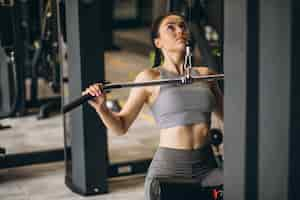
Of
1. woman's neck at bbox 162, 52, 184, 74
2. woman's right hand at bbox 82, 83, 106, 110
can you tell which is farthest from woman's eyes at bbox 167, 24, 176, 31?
woman's right hand at bbox 82, 83, 106, 110

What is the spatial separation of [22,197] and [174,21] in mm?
1561

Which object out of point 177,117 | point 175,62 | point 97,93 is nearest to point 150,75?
point 175,62

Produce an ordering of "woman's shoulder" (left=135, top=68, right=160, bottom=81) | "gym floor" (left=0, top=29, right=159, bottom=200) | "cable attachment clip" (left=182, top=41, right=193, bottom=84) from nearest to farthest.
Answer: "cable attachment clip" (left=182, top=41, right=193, bottom=84) < "woman's shoulder" (left=135, top=68, right=160, bottom=81) < "gym floor" (left=0, top=29, right=159, bottom=200)

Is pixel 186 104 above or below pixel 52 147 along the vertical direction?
above

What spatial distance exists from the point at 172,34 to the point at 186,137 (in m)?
0.50

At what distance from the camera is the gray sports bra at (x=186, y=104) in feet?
9.91

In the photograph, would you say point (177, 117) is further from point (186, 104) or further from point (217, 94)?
point (217, 94)

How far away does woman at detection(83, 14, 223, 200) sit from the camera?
9.74 feet

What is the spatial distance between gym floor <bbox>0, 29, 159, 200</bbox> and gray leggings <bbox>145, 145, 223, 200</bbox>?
1.03 m

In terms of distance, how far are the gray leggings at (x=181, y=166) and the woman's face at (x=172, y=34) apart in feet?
1.59

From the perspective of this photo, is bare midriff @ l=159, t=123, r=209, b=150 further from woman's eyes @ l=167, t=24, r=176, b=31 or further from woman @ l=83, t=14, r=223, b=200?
woman's eyes @ l=167, t=24, r=176, b=31

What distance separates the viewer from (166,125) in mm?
3039

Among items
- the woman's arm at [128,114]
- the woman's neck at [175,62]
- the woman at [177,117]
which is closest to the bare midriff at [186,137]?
the woman at [177,117]

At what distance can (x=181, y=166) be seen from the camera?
297 cm
